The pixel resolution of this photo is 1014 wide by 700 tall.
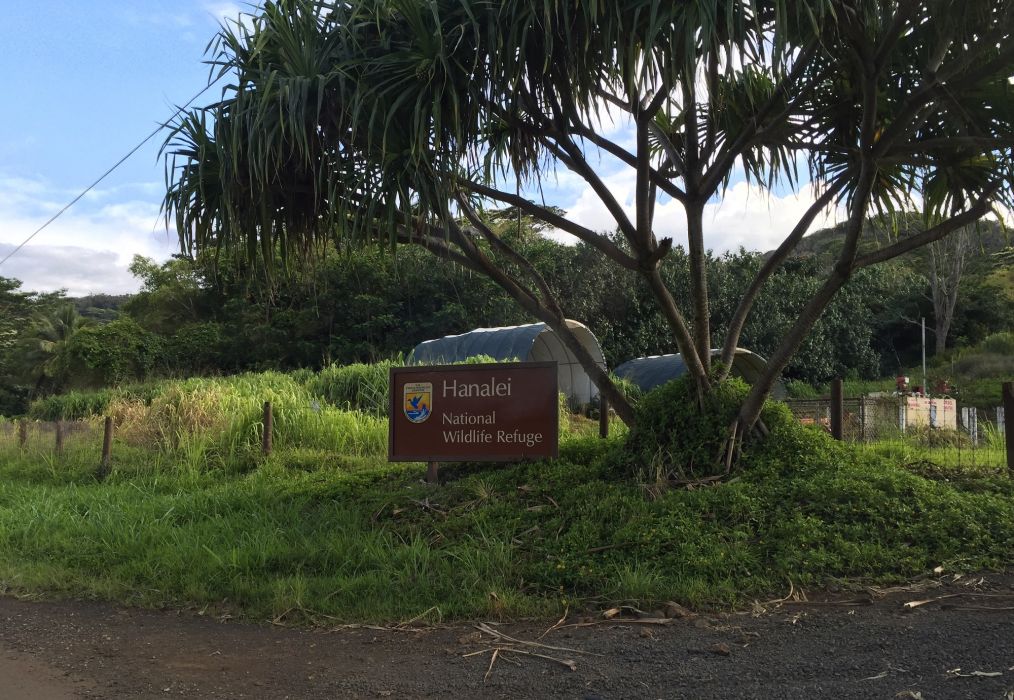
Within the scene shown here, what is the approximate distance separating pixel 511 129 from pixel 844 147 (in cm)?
322

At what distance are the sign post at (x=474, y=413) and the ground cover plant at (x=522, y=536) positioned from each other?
0.83ft

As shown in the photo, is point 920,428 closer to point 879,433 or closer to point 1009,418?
point 879,433

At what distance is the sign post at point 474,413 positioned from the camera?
323 inches

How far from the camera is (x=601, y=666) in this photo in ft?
13.9

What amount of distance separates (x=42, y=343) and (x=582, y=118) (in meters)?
39.8

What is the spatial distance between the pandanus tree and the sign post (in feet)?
2.00

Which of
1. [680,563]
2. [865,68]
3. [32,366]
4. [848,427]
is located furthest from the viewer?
[32,366]

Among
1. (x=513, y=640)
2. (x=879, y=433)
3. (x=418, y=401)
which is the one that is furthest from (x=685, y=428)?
(x=879, y=433)

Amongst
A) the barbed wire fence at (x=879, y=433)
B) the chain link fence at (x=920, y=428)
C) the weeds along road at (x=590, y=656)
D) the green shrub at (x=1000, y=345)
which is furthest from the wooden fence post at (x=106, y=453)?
the green shrub at (x=1000, y=345)

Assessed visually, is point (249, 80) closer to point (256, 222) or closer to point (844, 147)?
point (256, 222)

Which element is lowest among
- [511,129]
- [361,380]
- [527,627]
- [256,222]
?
[527,627]

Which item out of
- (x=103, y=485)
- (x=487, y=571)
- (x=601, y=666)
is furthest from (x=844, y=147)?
(x=103, y=485)

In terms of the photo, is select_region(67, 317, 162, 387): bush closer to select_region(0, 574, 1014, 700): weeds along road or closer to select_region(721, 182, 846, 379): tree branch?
select_region(721, 182, 846, 379): tree branch

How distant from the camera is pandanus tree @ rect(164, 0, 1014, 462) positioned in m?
6.32
